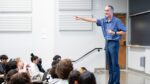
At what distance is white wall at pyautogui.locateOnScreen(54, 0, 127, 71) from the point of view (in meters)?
9.87

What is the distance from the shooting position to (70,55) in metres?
Result: 9.91

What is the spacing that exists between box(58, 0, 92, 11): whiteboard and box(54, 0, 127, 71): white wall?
27 centimetres

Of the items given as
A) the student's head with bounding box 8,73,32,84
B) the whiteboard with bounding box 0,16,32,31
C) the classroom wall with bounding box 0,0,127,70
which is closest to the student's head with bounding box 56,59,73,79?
the student's head with bounding box 8,73,32,84

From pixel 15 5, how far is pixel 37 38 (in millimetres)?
1389

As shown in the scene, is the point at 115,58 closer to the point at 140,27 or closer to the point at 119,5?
the point at 140,27

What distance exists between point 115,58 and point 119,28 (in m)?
0.46

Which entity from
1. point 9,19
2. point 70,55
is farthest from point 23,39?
point 70,55

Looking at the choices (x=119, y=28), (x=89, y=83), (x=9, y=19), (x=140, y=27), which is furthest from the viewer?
(x=9, y=19)

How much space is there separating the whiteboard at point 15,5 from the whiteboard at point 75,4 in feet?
3.67

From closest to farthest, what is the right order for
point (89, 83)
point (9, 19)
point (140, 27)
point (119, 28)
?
1. point (89, 83)
2. point (119, 28)
3. point (140, 27)
4. point (9, 19)

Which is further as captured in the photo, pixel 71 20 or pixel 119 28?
pixel 71 20

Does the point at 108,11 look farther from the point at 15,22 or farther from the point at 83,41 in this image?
the point at 15,22

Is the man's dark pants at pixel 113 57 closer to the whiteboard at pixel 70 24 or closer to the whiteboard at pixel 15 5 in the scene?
the whiteboard at pixel 70 24

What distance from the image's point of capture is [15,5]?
9.80m
